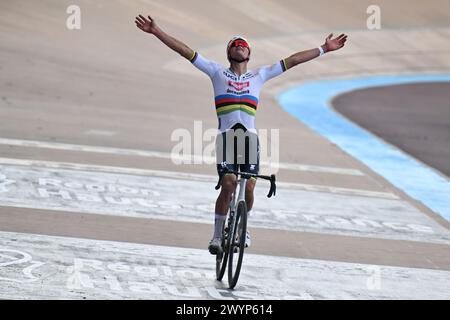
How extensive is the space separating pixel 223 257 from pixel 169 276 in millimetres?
483

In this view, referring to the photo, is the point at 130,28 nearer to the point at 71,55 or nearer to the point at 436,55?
the point at 71,55

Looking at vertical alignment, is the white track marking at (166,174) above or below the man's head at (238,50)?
below

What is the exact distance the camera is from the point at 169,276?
8.67 meters

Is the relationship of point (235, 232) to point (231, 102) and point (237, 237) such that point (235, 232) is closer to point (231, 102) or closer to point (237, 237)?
point (237, 237)

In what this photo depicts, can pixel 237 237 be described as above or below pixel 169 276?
above

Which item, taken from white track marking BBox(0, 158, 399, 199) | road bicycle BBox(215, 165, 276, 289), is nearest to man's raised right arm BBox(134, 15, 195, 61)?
road bicycle BBox(215, 165, 276, 289)

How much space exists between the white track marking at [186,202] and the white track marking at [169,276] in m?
1.68

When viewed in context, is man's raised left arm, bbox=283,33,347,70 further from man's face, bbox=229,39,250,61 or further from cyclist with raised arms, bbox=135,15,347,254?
man's face, bbox=229,39,250,61

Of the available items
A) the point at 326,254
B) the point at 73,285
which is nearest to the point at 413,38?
the point at 326,254

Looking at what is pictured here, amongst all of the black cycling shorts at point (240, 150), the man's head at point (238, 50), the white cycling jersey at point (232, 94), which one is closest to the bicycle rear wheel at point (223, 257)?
the black cycling shorts at point (240, 150)

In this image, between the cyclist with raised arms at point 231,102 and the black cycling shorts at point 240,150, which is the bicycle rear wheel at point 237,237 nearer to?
the cyclist with raised arms at point 231,102

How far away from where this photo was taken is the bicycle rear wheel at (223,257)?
857 cm

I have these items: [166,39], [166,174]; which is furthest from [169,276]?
[166,174]

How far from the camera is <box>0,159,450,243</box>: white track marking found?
11594 millimetres
